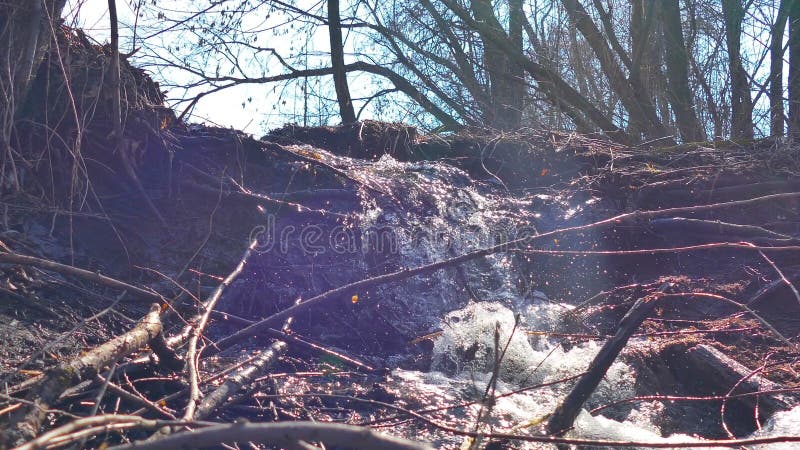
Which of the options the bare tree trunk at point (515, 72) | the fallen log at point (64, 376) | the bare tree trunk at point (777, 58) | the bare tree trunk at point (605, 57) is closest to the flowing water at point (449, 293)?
the fallen log at point (64, 376)

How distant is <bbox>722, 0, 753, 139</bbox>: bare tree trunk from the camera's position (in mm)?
8500

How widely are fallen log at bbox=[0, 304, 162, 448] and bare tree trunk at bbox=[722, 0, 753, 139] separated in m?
7.80

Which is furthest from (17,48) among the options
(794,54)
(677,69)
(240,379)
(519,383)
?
(794,54)

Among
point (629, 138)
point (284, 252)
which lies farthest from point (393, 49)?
point (284, 252)

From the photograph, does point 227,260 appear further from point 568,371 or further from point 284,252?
point 568,371

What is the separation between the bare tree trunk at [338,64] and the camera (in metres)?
9.44

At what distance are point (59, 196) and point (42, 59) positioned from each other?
2.48 ft

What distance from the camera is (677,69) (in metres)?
8.83

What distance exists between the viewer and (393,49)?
9977 mm

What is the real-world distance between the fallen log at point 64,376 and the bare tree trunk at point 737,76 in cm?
780

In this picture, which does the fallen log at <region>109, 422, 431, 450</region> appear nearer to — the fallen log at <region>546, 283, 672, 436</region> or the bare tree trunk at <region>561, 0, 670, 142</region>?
the fallen log at <region>546, 283, 672, 436</region>

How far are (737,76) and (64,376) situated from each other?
8560mm

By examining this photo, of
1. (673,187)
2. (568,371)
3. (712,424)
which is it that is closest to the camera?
(712,424)

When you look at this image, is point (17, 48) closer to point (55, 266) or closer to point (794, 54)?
point (55, 266)
